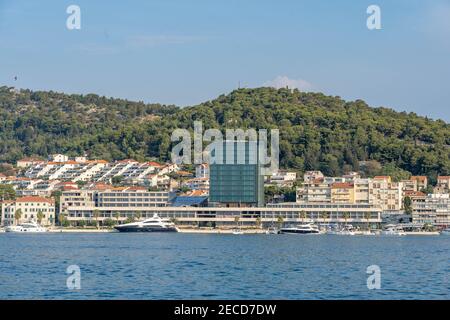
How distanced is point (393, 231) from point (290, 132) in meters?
34.3

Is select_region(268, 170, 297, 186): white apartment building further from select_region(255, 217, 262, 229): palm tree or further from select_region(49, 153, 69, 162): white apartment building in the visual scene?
select_region(49, 153, 69, 162): white apartment building

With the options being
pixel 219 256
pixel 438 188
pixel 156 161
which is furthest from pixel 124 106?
pixel 219 256

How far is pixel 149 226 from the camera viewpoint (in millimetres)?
87438

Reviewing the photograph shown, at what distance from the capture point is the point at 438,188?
104 meters

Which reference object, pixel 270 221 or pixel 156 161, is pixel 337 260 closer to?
pixel 270 221

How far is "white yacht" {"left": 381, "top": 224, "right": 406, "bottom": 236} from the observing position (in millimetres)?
85519

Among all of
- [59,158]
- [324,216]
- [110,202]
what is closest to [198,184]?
[110,202]

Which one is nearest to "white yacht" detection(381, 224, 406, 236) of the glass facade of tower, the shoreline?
the shoreline

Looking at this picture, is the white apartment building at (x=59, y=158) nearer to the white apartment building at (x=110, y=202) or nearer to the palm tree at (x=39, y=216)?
the white apartment building at (x=110, y=202)

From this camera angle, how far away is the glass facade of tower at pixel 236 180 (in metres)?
90.8

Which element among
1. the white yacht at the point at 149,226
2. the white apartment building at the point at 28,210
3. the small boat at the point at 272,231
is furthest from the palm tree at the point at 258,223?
the white apartment building at the point at 28,210

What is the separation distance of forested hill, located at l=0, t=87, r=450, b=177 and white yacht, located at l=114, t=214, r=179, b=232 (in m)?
28.8

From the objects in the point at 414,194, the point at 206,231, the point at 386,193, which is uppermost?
the point at 386,193

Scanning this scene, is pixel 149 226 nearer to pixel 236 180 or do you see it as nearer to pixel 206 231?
pixel 206 231
